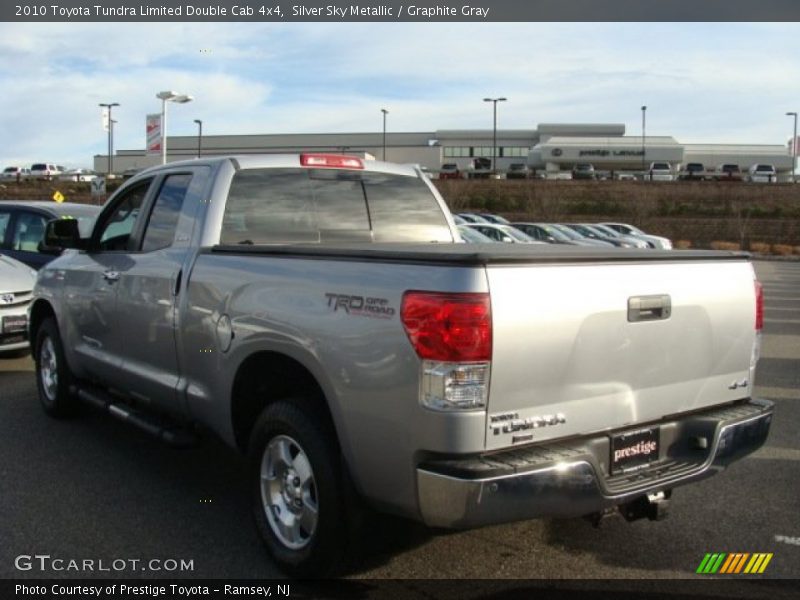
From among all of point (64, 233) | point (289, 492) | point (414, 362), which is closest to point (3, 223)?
point (64, 233)

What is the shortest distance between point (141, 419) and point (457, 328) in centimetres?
275

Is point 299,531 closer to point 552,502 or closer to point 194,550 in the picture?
point 194,550

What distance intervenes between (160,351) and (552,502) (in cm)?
268

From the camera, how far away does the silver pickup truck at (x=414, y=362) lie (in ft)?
10.00

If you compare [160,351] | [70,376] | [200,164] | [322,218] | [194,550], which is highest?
[200,164]

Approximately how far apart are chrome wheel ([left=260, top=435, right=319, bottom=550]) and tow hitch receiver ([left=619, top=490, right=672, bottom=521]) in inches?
57.3

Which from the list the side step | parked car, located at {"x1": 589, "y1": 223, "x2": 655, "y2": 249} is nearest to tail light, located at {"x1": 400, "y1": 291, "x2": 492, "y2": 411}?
the side step

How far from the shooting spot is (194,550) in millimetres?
4102

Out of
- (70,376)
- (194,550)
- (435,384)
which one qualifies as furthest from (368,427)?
(70,376)

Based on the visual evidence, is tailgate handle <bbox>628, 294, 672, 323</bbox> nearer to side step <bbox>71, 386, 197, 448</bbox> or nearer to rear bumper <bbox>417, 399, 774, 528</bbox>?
rear bumper <bbox>417, 399, 774, 528</bbox>

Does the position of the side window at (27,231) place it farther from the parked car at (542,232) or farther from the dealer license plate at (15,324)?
the parked car at (542,232)

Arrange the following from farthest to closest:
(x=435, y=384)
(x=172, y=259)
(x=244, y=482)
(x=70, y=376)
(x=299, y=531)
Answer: (x=70, y=376) → (x=244, y=482) → (x=172, y=259) → (x=299, y=531) → (x=435, y=384)

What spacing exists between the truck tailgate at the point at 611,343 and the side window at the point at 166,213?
8.56 feet

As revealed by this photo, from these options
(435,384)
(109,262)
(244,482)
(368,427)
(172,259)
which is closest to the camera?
(435,384)
